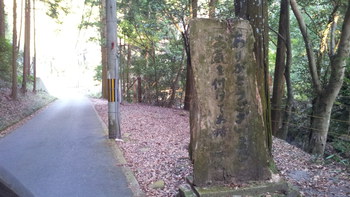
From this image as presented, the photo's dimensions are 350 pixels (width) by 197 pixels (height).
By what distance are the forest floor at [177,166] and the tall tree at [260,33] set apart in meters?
1.04

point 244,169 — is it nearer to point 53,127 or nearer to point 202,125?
point 202,125

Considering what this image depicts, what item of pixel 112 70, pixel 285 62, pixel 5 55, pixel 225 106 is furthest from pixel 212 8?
pixel 5 55

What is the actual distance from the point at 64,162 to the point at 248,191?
4.77 metres

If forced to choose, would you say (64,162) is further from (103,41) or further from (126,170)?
(103,41)

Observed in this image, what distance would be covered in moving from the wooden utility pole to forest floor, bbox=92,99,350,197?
1.84 ft

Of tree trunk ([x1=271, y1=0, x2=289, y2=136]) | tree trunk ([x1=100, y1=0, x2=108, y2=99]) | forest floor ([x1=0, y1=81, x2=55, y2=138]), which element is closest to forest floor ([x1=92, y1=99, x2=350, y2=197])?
tree trunk ([x1=271, y1=0, x2=289, y2=136])

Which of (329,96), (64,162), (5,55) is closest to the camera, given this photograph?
(64,162)

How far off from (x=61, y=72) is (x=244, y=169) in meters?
93.9

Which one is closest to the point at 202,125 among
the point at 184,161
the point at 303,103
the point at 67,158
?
the point at 184,161

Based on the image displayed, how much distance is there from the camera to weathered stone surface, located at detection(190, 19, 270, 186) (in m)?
4.44

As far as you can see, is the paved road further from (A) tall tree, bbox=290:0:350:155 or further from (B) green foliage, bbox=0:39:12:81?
(A) tall tree, bbox=290:0:350:155

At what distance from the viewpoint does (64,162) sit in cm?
747

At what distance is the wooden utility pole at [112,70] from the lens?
9.23 meters

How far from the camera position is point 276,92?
11.6 m
